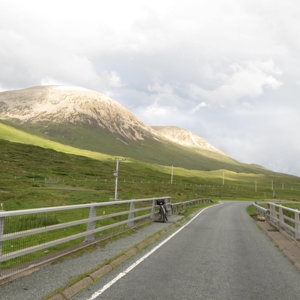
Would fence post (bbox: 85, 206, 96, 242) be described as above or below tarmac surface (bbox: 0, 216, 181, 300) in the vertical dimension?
above

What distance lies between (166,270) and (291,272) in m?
3.40

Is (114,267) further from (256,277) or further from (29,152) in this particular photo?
(29,152)

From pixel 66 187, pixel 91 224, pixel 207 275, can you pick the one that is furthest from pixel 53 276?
pixel 66 187

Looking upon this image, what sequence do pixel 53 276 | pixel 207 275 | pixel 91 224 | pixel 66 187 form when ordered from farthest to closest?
1. pixel 66 187
2. pixel 91 224
3. pixel 207 275
4. pixel 53 276

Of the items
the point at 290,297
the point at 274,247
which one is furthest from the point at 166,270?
the point at 274,247

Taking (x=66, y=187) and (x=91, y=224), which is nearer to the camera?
(x=91, y=224)

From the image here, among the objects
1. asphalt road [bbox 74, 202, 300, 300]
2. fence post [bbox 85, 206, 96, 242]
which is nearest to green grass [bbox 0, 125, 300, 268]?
fence post [bbox 85, 206, 96, 242]

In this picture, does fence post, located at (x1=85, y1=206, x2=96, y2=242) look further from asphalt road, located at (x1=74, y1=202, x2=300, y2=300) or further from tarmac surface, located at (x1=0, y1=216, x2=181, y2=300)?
asphalt road, located at (x1=74, y1=202, x2=300, y2=300)

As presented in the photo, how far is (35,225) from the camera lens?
998 centimetres

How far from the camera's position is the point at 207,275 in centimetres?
830

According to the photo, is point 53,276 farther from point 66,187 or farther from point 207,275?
point 66,187

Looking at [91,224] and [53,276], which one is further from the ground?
[91,224]

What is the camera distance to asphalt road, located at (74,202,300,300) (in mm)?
6781

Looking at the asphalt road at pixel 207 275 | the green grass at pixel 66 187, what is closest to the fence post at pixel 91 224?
the green grass at pixel 66 187
